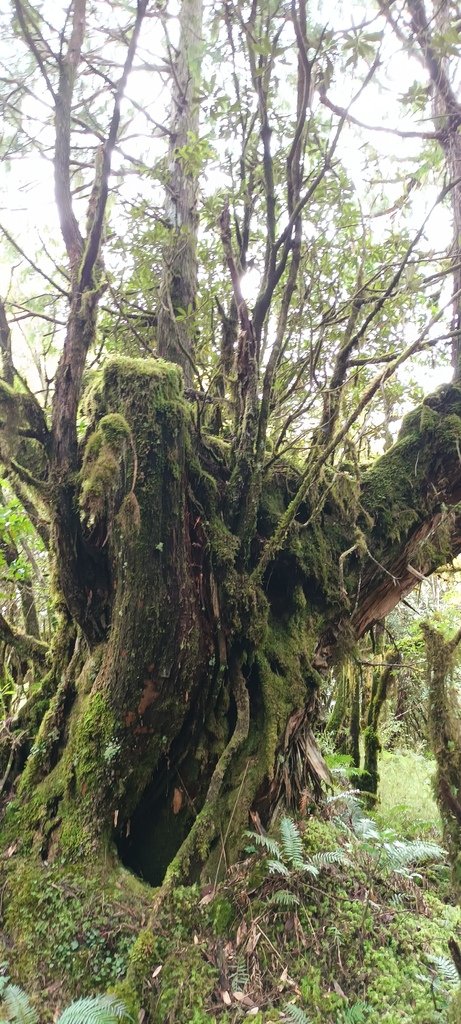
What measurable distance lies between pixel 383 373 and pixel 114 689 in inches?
107

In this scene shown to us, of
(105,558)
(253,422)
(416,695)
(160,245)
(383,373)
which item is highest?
(160,245)

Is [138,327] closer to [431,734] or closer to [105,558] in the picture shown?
[105,558]

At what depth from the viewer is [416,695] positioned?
22.4 ft

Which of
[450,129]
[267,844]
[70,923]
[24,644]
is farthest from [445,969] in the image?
[450,129]

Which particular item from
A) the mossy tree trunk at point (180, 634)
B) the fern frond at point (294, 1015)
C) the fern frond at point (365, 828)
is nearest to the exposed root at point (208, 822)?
the mossy tree trunk at point (180, 634)

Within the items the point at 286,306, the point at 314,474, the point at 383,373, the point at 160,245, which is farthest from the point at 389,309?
the point at 160,245

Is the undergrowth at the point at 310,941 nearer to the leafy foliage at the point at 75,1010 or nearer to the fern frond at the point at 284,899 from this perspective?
the fern frond at the point at 284,899

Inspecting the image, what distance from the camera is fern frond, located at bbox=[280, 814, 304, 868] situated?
3.02 m

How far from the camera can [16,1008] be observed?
2.29 m

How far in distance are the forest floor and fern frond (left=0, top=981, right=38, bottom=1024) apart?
0.23m

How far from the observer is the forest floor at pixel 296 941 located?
97.1 inches

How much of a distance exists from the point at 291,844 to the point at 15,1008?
1.50 m

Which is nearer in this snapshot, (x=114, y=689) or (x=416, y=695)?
(x=114, y=689)

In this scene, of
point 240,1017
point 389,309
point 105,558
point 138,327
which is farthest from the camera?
point 138,327
